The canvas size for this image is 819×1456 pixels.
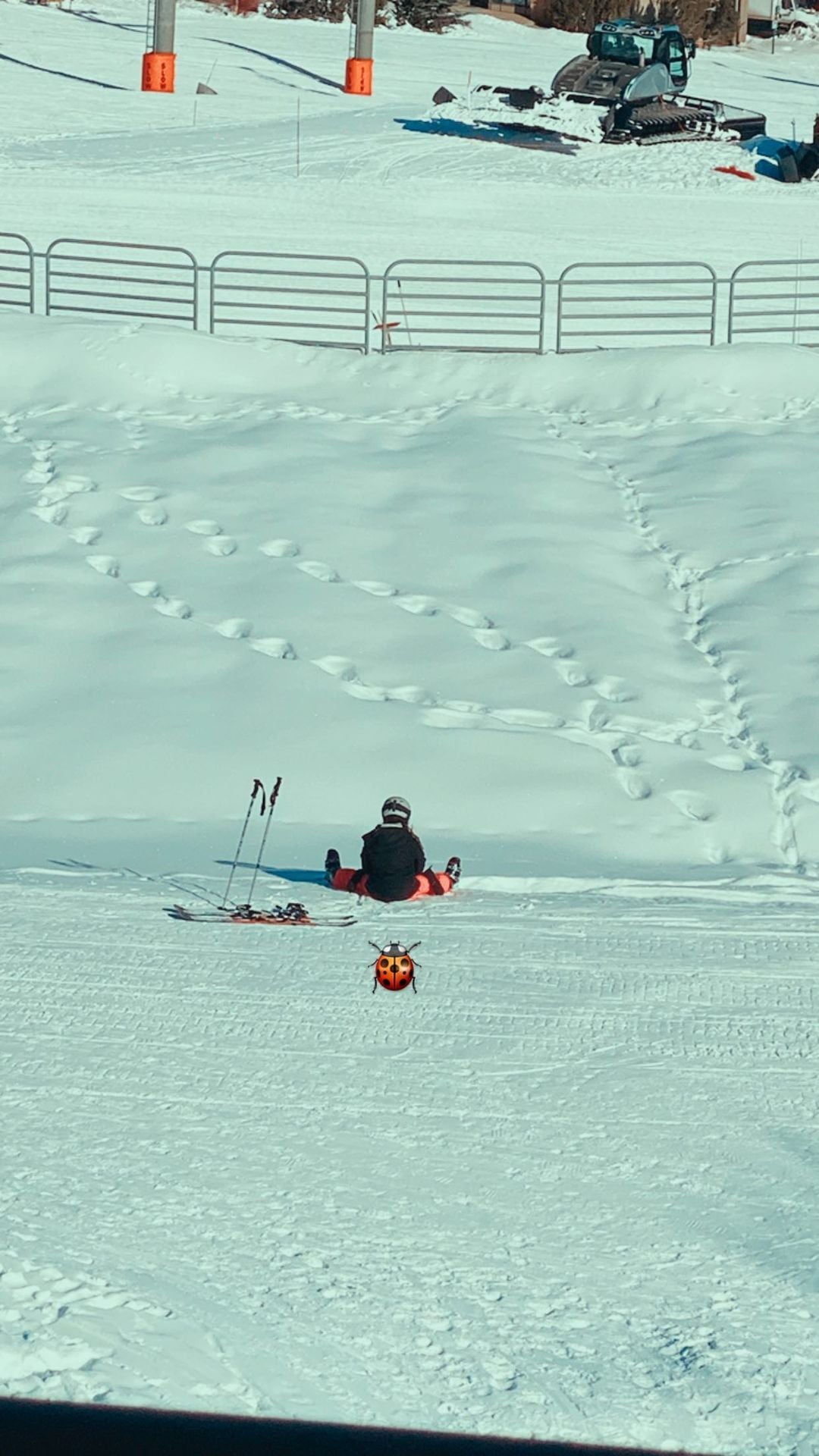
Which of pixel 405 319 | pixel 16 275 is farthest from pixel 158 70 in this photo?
pixel 405 319

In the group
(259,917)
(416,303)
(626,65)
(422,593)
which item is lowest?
(259,917)

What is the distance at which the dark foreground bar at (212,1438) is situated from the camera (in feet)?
14.9

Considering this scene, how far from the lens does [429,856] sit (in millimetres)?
9789

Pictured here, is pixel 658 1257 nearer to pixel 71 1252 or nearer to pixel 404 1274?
pixel 404 1274

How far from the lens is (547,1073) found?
6551mm

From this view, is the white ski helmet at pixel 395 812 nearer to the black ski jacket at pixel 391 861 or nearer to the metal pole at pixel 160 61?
the black ski jacket at pixel 391 861

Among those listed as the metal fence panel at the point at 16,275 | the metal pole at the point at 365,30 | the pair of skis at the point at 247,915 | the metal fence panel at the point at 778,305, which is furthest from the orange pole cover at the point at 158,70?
the pair of skis at the point at 247,915

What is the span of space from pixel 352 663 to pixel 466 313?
623 cm

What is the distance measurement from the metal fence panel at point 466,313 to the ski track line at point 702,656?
6.48 feet

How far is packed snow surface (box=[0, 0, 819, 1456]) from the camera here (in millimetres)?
5062

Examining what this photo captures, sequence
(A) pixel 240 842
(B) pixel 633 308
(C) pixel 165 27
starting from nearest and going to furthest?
1. (A) pixel 240 842
2. (B) pixel 633 308
3. (C) pixel 165 27

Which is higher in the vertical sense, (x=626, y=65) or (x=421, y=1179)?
(x=626, y=65)

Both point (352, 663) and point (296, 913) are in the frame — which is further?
point (352, 663)

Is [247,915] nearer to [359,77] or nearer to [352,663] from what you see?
[352,663]
